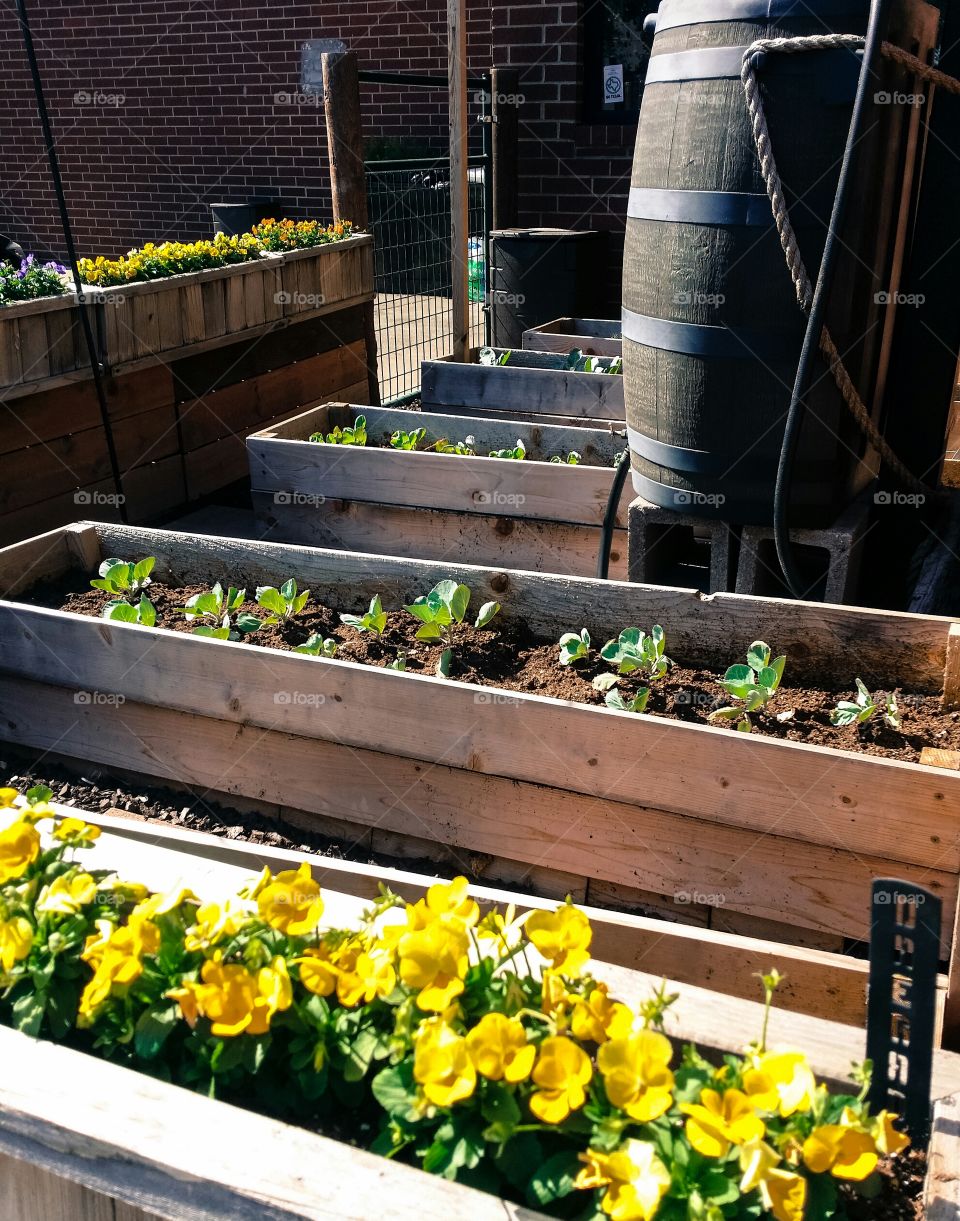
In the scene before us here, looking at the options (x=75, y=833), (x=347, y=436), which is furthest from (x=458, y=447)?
(x=75, y=833)

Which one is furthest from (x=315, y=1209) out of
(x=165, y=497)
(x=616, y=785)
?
(x=165, y=497)

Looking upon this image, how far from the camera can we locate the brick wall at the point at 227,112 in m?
6.93

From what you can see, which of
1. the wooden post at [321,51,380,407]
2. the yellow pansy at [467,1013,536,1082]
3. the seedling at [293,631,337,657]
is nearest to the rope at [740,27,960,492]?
the seedling at [293,631,337,657]

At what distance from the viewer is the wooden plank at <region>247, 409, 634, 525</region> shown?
134 inches

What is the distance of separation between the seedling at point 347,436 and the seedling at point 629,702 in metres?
1.96

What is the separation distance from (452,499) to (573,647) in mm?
1150

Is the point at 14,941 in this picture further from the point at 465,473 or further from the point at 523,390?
the point at 523,390

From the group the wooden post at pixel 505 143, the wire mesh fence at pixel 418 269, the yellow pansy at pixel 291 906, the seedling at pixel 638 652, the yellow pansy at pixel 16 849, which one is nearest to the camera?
the yellow pansy at pixel 291 906

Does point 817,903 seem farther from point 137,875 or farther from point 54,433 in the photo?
point 54,433

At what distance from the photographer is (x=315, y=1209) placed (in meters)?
0.96

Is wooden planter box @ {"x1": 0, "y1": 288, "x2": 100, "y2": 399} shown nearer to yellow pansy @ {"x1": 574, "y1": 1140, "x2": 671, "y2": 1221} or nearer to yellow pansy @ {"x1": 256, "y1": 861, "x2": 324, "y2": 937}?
yellow pansy @ {"x1": 256, "y1": 861, "x2": 324, "y2": 937}

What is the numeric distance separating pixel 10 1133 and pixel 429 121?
8.73 meters

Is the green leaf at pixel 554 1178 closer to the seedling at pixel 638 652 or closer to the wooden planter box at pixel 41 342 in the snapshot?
the seedling at pixel 638 652

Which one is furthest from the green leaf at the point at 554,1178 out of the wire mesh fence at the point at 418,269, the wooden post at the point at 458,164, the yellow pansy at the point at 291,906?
the wire mesh fence at the point at 418,269
